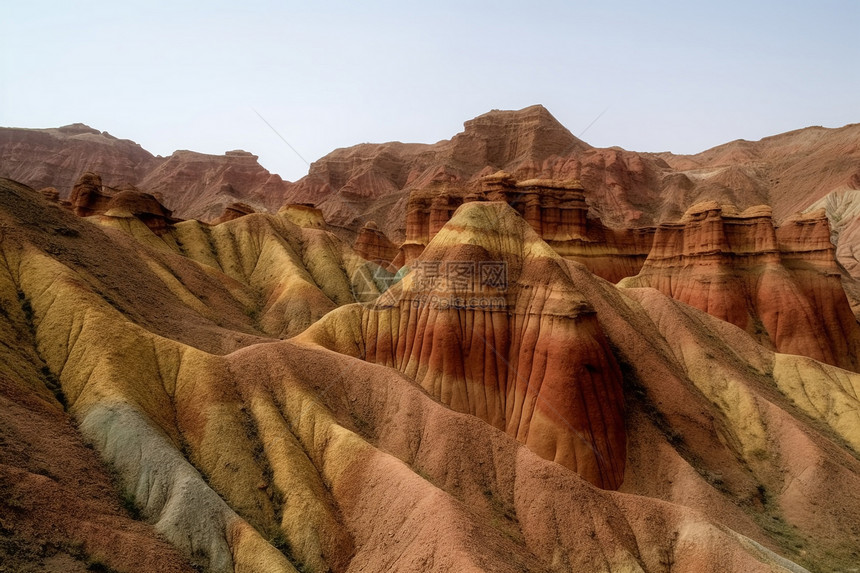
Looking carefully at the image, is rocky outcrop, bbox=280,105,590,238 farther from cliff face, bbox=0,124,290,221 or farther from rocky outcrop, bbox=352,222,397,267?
rocky outcrop, bbox=352,222,397,267

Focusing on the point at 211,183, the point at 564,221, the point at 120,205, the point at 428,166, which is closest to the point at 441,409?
the point at 564,221

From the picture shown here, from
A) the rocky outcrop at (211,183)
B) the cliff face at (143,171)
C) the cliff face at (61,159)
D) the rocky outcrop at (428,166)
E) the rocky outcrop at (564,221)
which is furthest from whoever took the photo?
the rocky outcrop at (211,183)

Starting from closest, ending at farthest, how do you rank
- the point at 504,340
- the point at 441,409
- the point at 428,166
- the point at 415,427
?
the point at 415,427 → the point at 441,409 → the point at 504,340 → the point at 428,166

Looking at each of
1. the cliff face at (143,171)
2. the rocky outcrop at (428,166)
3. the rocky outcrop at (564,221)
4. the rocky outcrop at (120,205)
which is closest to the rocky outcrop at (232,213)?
the rocky outcrop at (120,205)

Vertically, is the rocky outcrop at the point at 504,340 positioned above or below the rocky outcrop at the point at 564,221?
below

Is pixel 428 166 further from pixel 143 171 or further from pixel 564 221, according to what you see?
pixel 143 171

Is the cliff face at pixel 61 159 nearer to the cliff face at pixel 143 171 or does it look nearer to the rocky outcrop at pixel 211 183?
the cliff face at pixel 143 171
